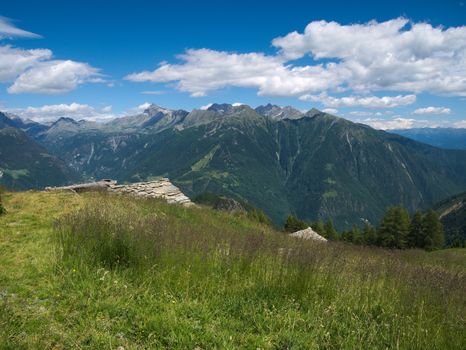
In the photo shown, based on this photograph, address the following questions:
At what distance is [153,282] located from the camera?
6664mm

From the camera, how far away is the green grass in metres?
5.04

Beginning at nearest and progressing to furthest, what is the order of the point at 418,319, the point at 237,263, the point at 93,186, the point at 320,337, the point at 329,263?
the point at 320,337
the point at 418,319
the point at 237,263
the point at 329,263
the point at 93,186

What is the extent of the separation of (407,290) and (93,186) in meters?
20.5

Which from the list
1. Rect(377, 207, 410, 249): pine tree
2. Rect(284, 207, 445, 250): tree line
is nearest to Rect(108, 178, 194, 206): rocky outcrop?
Rect(284, 207, 445, 250): tree line

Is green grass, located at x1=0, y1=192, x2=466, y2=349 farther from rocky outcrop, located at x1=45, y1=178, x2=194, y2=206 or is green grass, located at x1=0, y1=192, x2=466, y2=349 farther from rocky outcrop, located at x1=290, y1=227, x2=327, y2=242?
rocky outcrop, located at x1=290, y1=227, x2=327, y2=242

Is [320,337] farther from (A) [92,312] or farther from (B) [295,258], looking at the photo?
(A) [92,312]

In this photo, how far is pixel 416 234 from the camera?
2702 inches

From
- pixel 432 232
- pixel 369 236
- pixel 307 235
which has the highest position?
pixel 307 235

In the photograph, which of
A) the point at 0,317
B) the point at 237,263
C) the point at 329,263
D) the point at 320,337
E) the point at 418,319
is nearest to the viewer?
the point at 0,317

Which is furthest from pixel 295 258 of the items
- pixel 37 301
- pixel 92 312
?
pixel 37 301

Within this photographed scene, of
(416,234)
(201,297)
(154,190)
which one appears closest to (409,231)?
(416,234)

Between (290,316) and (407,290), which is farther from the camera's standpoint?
(407,290)

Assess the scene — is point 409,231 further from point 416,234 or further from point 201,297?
point 201,297

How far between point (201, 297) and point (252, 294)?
3.06ft
